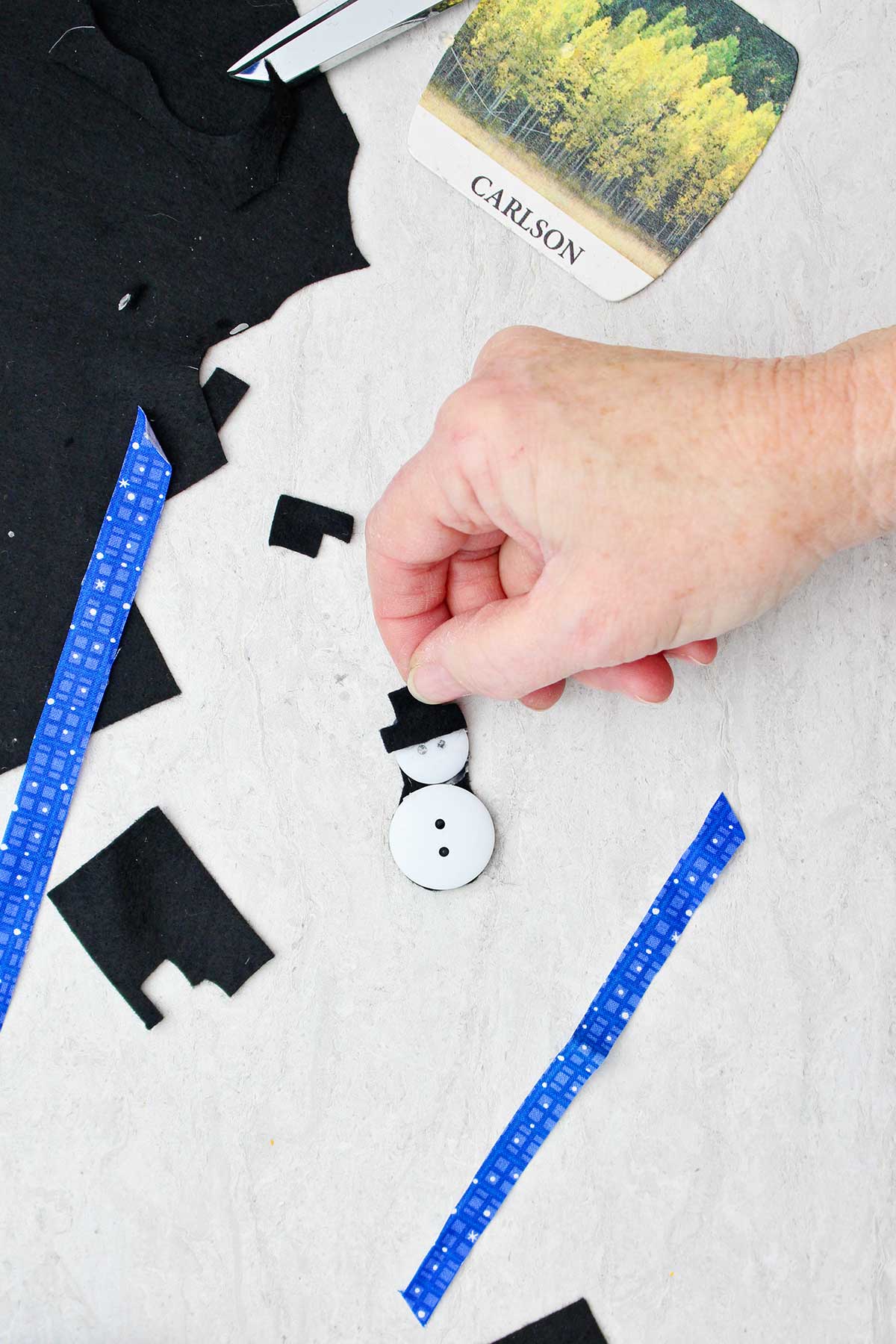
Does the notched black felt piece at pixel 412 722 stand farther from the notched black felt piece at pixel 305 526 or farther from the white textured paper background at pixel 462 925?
the notched black felt piece at pixel 305 526

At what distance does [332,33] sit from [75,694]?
2.60 ft

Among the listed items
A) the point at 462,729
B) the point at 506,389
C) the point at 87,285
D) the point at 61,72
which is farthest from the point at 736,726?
the point at 61,72

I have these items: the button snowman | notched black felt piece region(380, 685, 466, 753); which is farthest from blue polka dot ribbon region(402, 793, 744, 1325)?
notched black felt piece region(380, 685, 466, 753)

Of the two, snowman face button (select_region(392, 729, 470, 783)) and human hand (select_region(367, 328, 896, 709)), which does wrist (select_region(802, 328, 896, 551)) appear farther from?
snowman face button (select_region(392, 729, 470, 783))

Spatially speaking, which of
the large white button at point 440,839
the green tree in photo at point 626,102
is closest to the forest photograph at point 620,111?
the green tree in photo at point 626,102

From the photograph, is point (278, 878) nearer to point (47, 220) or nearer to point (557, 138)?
point (47, 220)

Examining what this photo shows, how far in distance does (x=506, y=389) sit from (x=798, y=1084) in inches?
32.9

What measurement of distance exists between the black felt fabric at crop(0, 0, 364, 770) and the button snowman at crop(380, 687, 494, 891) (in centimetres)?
27

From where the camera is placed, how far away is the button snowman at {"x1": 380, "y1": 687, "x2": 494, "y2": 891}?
3.75ft

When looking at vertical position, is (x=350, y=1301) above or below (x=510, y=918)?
below

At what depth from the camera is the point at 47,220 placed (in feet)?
3.84

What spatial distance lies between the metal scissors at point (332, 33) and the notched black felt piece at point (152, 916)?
2.82 feet

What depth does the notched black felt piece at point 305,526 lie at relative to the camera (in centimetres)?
117

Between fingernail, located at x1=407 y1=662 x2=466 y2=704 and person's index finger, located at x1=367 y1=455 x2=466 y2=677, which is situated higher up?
person's index finger, located at x1=367 y1=455 x2=466 y2=677
